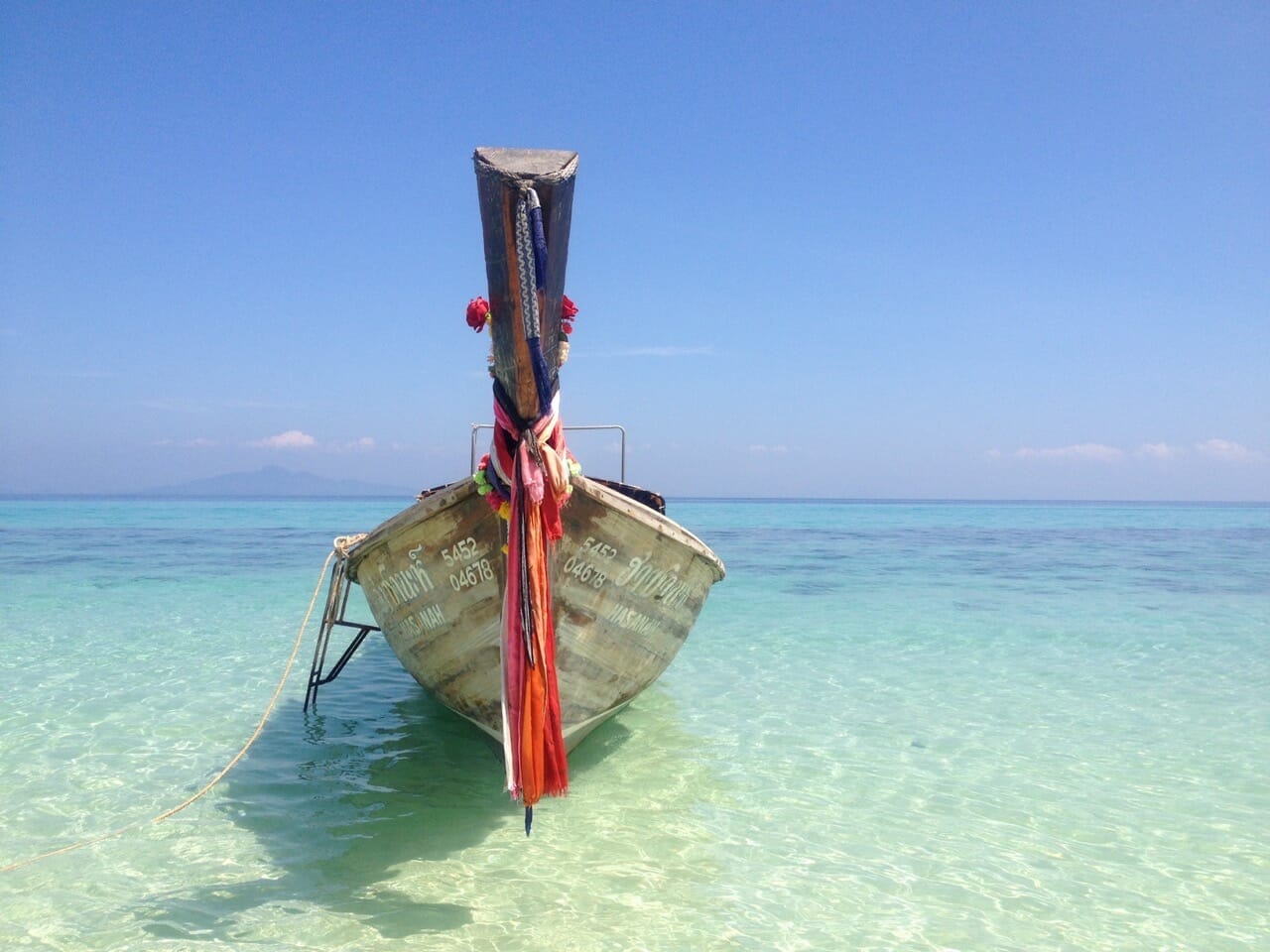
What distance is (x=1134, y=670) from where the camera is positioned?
32.1 ft

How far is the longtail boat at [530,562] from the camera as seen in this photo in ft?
12.1

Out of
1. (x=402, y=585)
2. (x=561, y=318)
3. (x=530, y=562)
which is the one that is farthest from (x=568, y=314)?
(x=402, y=585)

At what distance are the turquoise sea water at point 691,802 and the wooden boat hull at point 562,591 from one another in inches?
28.8

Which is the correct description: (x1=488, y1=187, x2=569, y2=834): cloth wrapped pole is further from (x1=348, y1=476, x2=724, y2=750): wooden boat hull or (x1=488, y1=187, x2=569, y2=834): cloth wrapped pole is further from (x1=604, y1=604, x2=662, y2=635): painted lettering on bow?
(x1=604, y1=604, x2=662, y2=635): painted lettering on bow

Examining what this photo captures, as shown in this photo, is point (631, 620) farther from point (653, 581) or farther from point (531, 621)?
point (531, 621)

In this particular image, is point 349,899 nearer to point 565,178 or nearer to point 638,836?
point 638,836

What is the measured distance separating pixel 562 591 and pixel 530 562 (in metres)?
0.83

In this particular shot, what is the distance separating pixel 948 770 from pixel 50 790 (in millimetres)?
5922

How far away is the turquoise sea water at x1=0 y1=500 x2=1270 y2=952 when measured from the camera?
4191 mm

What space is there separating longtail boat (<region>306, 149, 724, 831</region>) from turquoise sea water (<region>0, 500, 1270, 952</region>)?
662 mm

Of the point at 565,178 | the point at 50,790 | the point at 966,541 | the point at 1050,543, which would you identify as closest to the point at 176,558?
the point at 50,790

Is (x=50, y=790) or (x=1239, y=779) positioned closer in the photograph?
(x=50, y=790)

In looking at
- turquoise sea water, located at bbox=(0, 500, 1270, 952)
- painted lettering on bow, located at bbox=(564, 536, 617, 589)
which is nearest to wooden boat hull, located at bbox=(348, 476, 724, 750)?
painted lettering on bow, located at bbox=(564, 536, 617, 589)

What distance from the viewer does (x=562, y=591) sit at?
5301mm
